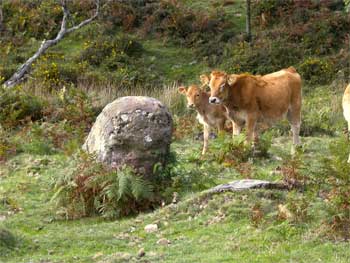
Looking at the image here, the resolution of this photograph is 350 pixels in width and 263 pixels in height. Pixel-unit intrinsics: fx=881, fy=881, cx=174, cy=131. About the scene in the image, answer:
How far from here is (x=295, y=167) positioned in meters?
11.8

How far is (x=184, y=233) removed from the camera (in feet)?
34.7

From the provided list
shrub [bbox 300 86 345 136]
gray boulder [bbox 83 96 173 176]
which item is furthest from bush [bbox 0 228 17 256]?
shrub [bbox 300 86 345 136]

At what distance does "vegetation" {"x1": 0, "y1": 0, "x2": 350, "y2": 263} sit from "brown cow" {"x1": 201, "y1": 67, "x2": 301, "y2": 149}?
0.51m

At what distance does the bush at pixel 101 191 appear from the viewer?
39.2ft

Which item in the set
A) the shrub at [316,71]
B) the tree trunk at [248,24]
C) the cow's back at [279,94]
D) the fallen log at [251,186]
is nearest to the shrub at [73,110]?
the cow's back at [279,94]

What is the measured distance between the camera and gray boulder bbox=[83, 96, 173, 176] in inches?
495

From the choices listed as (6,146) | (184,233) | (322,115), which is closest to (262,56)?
(322,115)

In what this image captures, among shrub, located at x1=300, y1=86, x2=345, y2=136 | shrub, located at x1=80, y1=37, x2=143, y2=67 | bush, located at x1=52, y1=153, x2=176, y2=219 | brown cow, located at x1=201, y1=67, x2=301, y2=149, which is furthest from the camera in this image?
shrub, located at x1=80, y1=37, x2=143, y2=67

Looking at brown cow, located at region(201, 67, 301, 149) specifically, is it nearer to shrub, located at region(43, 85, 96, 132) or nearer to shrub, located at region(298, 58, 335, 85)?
shrub, located at region(43, 85, 96, 132)

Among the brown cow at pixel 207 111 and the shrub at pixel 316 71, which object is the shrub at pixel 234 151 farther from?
the shrub at pixel 316 71

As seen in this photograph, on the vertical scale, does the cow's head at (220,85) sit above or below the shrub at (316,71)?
above

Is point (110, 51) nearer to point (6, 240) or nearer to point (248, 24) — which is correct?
point (248, 24)

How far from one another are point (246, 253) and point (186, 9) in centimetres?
2646

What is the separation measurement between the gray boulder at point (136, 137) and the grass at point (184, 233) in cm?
82
